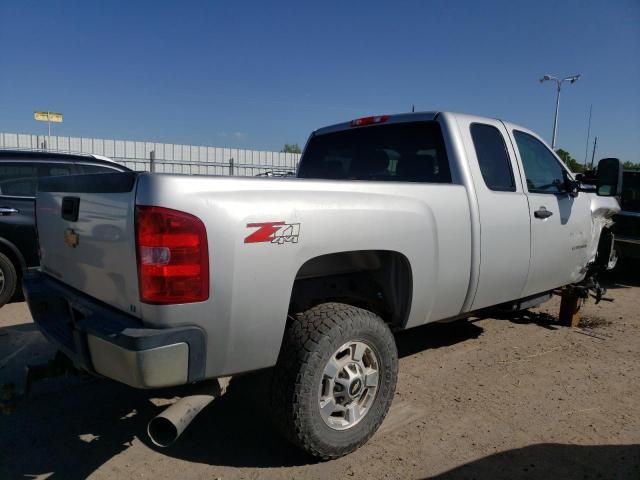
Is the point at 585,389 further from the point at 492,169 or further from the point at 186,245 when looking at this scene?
the point at 186,245

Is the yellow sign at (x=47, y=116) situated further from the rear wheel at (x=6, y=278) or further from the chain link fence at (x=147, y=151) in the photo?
the rear wheel at (x=6, y=278)

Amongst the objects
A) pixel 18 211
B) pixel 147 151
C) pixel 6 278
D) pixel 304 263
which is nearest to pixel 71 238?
pixel 304 263

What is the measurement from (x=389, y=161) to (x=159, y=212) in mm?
2361

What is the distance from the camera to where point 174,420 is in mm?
2283

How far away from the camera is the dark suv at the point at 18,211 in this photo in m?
→ 5.63

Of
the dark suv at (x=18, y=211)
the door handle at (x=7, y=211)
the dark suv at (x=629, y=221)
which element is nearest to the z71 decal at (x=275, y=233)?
the dark suv at (x=18, y=211)

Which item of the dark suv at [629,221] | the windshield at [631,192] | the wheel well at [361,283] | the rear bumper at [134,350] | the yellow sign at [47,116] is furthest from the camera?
the yellow sign at [47,116]

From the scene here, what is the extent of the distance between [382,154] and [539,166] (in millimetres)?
1492

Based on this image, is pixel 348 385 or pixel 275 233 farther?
pixel 348 385

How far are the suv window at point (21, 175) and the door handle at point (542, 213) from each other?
555 cm

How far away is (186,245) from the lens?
82.7 inches

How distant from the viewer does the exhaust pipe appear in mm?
2295

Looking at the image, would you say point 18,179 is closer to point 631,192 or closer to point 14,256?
point 14,256

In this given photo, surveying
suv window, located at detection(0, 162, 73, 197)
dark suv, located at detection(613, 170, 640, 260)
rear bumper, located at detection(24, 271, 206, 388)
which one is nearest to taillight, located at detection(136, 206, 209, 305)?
rear bumper, located at detection(24, 271, 206, 388)
